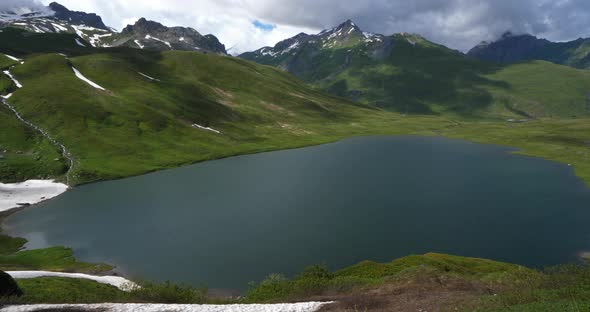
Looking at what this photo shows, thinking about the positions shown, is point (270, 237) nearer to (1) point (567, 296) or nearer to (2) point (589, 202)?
(1) point (567, 296)

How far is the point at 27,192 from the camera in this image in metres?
108

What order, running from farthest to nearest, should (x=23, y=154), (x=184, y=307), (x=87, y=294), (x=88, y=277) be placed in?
(x=23, y=154) < (x=88, y=277) < (x=87, y=294) < (x=184, y=307)

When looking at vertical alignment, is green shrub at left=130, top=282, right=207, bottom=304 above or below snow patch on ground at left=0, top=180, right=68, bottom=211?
below

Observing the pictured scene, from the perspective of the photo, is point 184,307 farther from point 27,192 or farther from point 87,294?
point 27,192

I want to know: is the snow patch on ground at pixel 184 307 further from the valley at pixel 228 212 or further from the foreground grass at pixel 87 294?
the valley at pixel 228 212

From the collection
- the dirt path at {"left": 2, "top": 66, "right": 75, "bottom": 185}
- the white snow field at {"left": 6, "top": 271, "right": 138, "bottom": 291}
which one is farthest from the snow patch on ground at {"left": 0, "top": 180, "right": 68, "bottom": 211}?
the white snow field at {"left": 6, "top": 271, "right": 138, "bottom": 291}

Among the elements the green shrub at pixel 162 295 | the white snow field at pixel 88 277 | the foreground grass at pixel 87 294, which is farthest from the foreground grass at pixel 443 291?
the white snow field at pixel 88 277

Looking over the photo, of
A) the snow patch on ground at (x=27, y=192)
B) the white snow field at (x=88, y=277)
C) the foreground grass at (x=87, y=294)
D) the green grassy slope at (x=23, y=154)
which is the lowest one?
the white snow field at (x=88, y=277)

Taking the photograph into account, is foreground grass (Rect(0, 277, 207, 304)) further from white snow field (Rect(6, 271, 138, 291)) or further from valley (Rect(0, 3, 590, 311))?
white snow field (Rect(6, 271, 138, 291))

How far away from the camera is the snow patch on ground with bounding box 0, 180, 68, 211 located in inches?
3930

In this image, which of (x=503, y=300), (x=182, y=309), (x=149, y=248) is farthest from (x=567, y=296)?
(x=149, y=248)

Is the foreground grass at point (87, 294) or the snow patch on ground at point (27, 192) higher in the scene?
the snow patch on ground at point (27, 192)

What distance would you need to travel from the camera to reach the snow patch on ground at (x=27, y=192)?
99.8m

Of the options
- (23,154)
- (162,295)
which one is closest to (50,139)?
(23,154)
